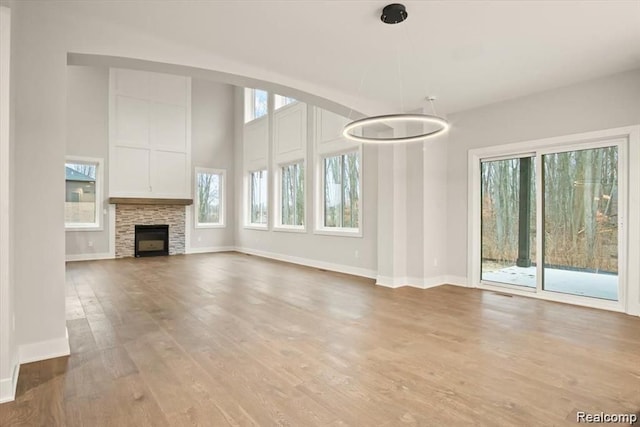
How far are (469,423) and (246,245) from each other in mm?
8667

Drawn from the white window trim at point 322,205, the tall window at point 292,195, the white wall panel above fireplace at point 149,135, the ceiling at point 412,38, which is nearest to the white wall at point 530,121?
the ceiling at point 412,38

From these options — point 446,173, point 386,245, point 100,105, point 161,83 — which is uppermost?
point 161,83

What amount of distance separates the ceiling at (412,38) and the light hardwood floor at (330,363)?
2788 mm

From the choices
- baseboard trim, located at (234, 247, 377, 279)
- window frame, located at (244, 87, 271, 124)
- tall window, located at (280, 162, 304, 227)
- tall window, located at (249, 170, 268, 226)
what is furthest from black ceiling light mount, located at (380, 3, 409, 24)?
window frame, located at (244, 87, 271, 124)

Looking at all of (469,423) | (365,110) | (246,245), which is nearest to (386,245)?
(365,110)

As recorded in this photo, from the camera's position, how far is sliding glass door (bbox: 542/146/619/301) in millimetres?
4270

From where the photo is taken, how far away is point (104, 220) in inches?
342

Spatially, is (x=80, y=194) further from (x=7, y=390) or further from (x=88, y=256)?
(x=7, y=390)

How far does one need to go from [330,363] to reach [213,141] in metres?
9.09

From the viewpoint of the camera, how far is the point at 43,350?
2701 millimetres

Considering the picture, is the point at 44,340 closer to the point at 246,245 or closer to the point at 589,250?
the point at 589,250

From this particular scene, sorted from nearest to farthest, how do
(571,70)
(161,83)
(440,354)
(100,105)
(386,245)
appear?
(440,354) → (571,70) → (386,245) → (100,105) → (161,83)

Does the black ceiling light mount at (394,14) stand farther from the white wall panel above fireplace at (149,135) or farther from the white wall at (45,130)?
the white wall panel above fireplace at (149,135)

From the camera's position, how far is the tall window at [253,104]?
9.90 meters
